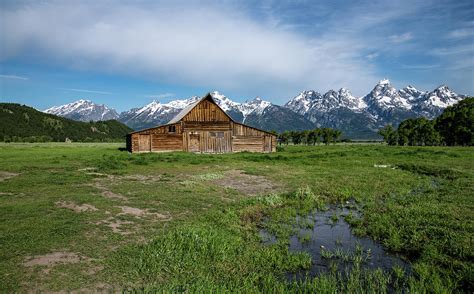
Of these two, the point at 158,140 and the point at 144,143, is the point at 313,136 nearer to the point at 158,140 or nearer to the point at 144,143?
the point at 158,140

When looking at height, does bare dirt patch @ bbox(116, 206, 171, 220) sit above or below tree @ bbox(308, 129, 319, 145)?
below

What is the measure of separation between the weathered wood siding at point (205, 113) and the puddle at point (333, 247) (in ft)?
139

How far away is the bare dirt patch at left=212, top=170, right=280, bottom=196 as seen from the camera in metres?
20.4

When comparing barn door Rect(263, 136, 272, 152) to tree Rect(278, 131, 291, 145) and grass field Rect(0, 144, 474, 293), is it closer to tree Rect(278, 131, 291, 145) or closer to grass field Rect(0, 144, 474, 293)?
grass field Rect(0, 144, 474, 293)

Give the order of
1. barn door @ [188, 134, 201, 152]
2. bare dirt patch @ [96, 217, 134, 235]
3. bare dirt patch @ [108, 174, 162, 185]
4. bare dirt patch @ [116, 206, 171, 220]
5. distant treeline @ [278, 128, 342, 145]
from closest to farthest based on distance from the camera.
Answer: bare dirt patch @ [96, 217, 134, 235] < bare dirt patch @ [116, 206, 171, 220] < bare dirt patch @ [108, 174, 162, 185] < barn door @ [188, 134, 201, 152] < distant treeline @ [278, 128, 342, 145]

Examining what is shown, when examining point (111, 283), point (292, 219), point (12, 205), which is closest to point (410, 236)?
point (292, 219)

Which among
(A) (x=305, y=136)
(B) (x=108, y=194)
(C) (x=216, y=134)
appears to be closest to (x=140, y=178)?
(B) (x=108, y=194)

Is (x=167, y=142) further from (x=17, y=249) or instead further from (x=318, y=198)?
(x=17, y=249)

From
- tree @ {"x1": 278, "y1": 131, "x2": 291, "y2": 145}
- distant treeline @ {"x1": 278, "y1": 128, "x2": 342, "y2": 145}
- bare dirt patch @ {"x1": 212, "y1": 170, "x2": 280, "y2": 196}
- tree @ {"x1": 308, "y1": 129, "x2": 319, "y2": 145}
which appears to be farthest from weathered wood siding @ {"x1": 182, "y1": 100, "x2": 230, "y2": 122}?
tree @ {"x1": 278, "y1": 131, "x2": 291, "y2": 145}

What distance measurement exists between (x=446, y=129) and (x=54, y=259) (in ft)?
356

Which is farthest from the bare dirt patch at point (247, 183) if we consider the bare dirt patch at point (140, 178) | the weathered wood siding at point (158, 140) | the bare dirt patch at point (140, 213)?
the weathered wood siding at point (158, 140)

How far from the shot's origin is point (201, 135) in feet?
178

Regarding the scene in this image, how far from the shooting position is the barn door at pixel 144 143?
51.7m

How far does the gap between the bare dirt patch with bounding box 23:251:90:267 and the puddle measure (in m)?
6.12
